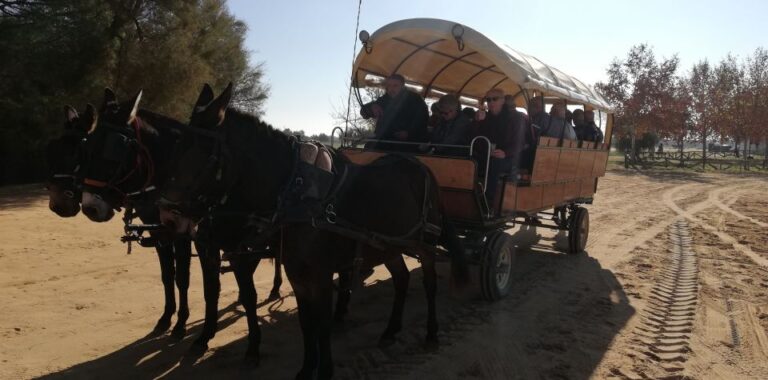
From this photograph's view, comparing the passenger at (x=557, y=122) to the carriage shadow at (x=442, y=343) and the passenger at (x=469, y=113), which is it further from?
the carriage shadow at (x=442, y=343)

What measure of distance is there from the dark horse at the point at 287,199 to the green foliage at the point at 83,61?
516 inches

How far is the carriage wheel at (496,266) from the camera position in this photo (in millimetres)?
5746

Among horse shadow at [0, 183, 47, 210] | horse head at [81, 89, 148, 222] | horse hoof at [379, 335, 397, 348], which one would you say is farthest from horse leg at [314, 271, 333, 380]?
horse shadow at [0, 183, 47, 210]

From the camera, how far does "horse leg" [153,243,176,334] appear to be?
4863mm

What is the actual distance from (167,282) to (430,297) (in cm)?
244

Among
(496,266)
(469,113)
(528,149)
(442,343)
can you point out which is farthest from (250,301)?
(528,149)

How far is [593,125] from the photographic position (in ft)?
32.7

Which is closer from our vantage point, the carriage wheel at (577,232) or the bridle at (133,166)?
the bridle at (133,166)

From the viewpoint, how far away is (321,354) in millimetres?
3803

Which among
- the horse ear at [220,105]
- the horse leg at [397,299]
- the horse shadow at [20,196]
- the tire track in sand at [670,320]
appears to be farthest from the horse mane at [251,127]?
the horse shadow at [20,196]

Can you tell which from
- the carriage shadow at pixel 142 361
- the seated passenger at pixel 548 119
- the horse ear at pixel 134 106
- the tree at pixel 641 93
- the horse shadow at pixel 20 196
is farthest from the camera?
the tree at pixel 641 93

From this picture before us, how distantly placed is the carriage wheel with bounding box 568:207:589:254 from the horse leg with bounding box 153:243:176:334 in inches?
246

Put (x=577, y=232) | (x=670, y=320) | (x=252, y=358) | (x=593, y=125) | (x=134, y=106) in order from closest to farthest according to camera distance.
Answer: (x=134, y=106)
(x=252, y=358)
(x=670, y=320)
(x=577, y=232)
(x=593, y=125)

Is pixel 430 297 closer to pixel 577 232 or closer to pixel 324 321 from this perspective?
pixel 324 321
